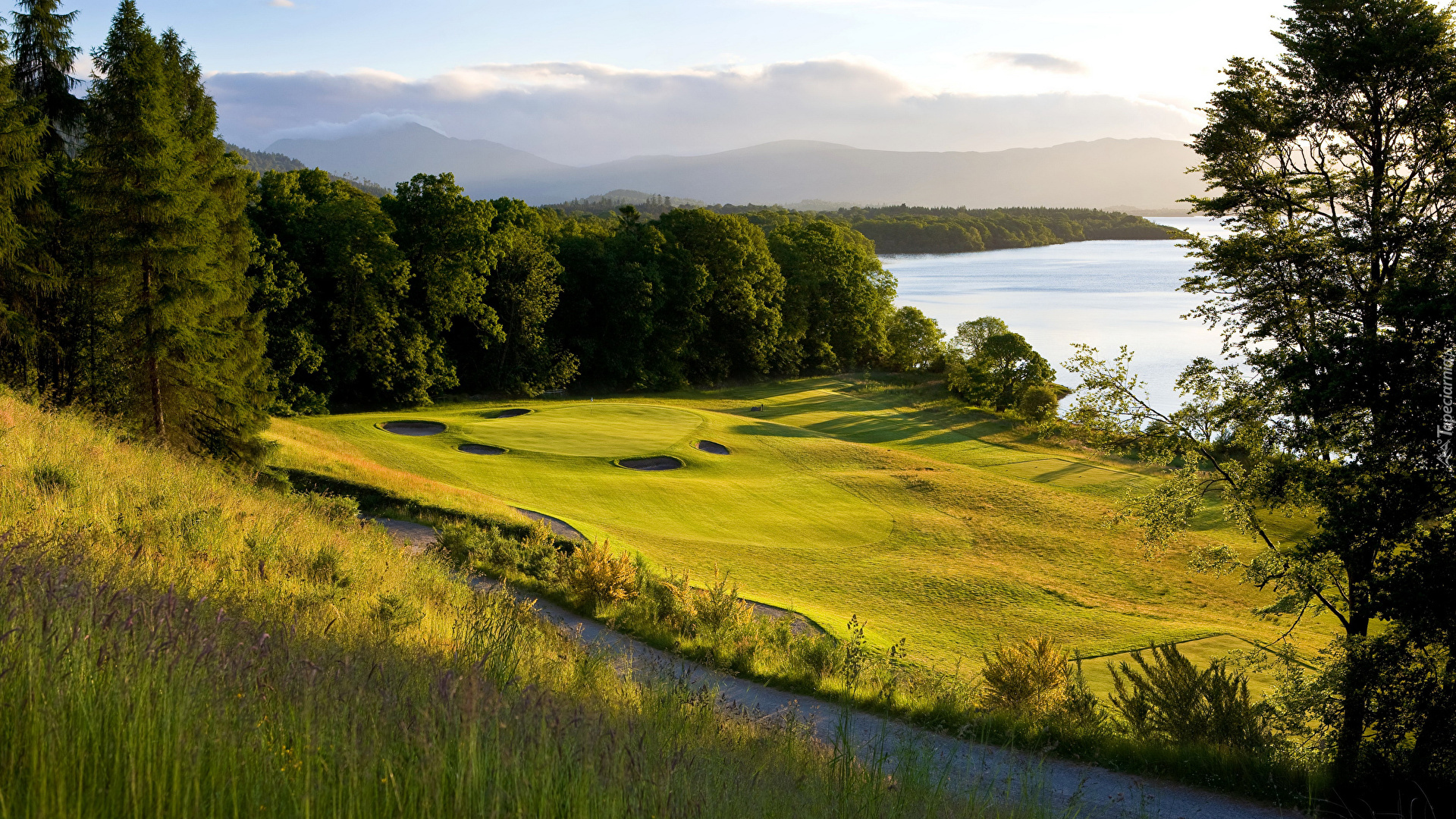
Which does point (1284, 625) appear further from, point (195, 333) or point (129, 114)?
point (129, 114)

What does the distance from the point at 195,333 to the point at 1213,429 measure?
24.9 meters

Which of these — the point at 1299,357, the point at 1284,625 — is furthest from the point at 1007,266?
the point at 1299,357

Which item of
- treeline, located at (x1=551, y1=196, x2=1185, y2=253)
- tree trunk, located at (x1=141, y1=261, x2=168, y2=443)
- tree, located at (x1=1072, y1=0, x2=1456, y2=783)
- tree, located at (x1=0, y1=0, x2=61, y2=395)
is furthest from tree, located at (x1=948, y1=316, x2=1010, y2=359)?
treeline, located at (x1=551, y1=196, x2=1185, y2=253)

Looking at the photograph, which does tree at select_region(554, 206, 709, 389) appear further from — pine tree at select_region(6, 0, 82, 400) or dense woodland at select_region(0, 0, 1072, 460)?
pine tree at select_region(6, 0, 82, 400)

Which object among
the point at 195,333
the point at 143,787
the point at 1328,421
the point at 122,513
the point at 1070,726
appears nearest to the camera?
the point at 143,787

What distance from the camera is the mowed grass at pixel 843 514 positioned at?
66.5 ft

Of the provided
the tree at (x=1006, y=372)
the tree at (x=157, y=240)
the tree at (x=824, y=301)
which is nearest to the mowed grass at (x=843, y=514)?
the tree at (x=157, y=240)

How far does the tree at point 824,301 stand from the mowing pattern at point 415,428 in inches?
1371

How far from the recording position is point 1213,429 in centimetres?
1667

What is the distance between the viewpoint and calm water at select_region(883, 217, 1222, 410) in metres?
64.5

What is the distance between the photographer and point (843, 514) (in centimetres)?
2872

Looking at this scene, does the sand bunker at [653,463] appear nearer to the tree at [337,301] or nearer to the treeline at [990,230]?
the tree at [337,301]

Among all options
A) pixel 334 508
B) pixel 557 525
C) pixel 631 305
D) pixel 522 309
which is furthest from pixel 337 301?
pixel 334 508

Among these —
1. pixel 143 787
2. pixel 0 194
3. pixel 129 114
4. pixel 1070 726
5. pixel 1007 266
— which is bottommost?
pixel 1070 726
